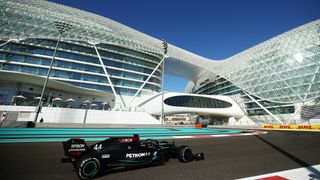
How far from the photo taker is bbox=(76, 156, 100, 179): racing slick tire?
4645mm

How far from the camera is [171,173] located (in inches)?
207

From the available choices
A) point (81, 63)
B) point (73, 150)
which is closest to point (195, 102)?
point (81, 63)

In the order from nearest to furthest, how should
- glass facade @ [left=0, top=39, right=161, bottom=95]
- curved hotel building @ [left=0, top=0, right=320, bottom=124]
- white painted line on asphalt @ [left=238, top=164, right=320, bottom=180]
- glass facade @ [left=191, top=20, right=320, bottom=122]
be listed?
white painted line on asphalt @ [left=238, top=164, right=320, bottom=180]
curved hotel building @ [left=0, top=0, right=320, bottom=124]
glass facade @ [left=0, top=39, right=161, bottom=95]
glass facade @ [left=191, top=20, right=320, bottom=122]

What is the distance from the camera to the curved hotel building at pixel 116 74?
1367 inches

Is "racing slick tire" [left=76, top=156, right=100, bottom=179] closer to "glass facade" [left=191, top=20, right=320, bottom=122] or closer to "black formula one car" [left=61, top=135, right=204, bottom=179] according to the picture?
"black formula one car" [left=61, top=135, right=204, bottom=179]

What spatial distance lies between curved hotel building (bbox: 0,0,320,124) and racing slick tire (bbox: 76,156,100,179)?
94.5 feet

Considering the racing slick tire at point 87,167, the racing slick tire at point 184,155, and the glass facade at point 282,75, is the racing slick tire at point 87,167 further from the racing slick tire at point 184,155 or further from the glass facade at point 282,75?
the glass facade at point 282,75

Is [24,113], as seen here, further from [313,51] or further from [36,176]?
[313,51]

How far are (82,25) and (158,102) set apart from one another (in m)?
26.8

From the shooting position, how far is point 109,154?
5242 mm

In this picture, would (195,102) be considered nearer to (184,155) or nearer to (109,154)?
(184,155)

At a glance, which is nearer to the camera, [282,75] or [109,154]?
[109,154]

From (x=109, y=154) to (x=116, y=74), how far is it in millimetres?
38878

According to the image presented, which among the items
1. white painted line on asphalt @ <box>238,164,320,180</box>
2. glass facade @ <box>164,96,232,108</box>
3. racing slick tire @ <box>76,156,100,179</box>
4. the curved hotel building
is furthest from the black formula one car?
glass facade @ <box>164,96,232,108</box>
